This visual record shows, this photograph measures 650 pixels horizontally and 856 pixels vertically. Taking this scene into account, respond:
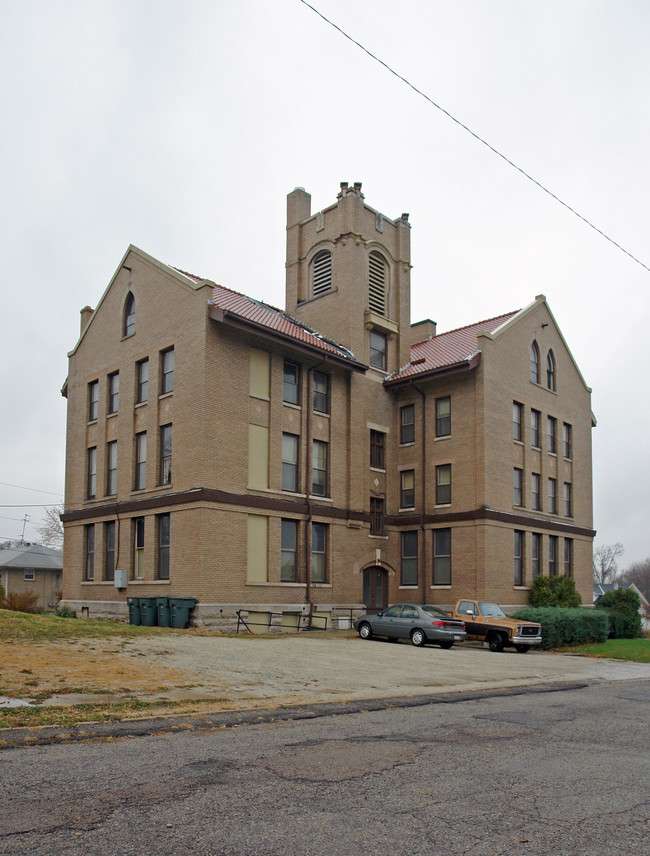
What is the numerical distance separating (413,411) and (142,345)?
12.6 metres

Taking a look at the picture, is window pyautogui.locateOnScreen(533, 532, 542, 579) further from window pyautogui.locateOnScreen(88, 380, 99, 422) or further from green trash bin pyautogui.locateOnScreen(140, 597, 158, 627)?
window pyautogui.locateOnScreen(88, 380, 99, 422)

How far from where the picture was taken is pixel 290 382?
30828mm

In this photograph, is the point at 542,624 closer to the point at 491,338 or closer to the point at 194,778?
the point at 491,338

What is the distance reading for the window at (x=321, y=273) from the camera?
36.1 metres

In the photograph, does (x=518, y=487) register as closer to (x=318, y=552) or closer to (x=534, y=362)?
(x=534, y=362)

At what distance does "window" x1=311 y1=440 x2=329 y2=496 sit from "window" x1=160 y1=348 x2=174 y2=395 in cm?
629

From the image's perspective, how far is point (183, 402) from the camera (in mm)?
27641

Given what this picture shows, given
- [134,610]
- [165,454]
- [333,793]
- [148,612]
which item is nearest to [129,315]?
[165,454]

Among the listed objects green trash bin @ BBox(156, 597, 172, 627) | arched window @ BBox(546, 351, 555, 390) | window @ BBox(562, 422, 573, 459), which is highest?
arched window @ BBox(546, 351, 555, 390)

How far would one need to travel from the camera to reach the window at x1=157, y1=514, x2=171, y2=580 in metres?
28.0

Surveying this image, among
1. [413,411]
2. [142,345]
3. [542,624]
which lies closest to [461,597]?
[542,624]

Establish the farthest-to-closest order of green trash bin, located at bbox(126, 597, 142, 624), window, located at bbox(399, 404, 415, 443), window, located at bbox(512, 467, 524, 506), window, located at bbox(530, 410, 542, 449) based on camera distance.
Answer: window, located at bbox(530, 410, 542, 449), window, located at bbox(399, 404, 415, 443), window, located at bbox(512, 467, 524, 506), green trash bin, located at bbox(126, 597, 142, 624)

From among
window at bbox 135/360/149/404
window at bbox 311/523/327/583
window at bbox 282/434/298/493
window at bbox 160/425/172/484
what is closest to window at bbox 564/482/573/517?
window at bbox 311/523/327/583

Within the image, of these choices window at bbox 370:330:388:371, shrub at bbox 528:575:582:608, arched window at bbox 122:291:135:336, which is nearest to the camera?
arched window at bbox 122:291:135:336
